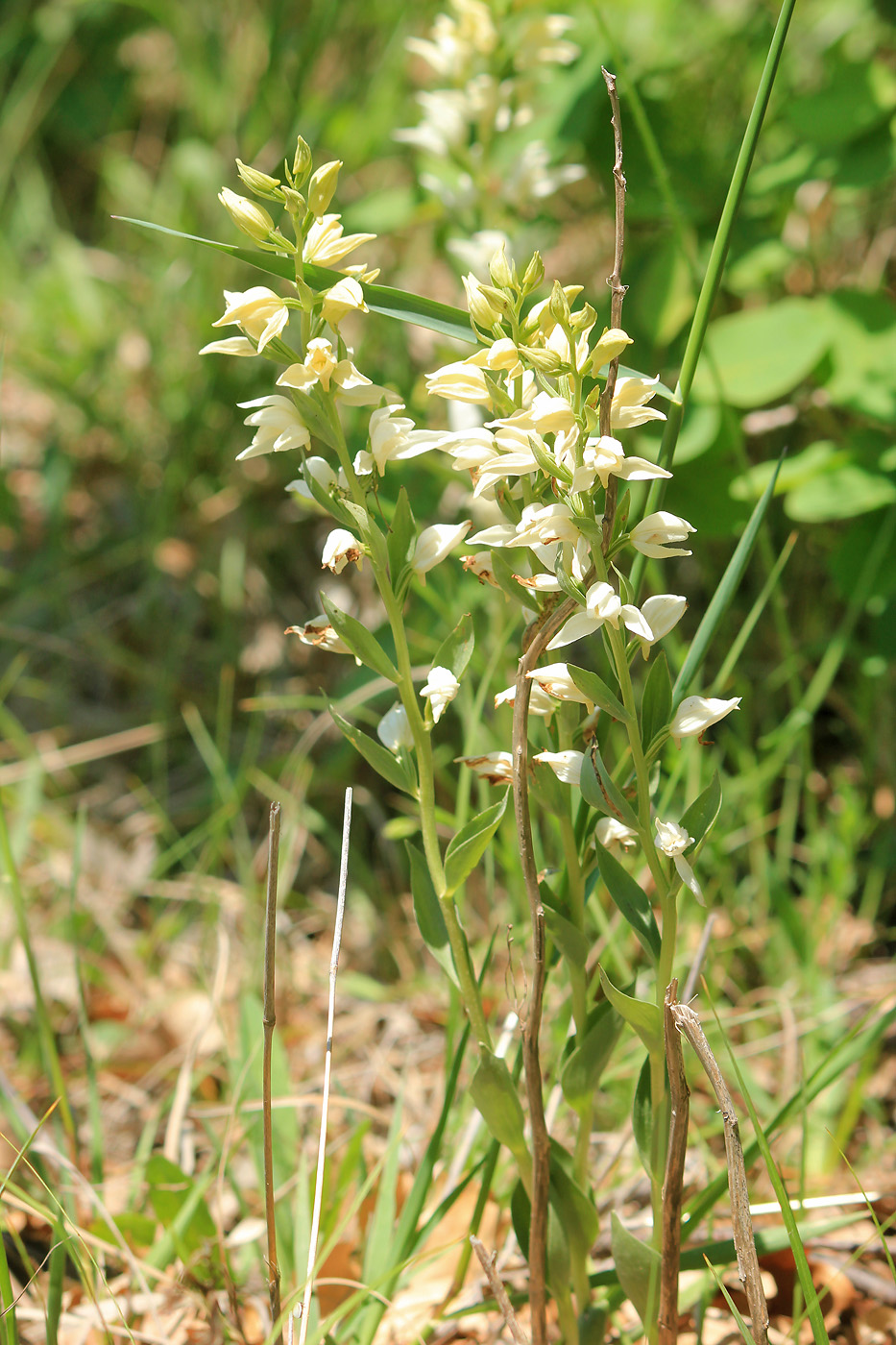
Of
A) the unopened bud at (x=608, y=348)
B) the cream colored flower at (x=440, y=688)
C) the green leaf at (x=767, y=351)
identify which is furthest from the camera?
the green leaf at (x=767, y=351)

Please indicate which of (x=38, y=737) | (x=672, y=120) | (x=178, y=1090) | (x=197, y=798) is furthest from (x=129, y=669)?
(x=672, y=120)

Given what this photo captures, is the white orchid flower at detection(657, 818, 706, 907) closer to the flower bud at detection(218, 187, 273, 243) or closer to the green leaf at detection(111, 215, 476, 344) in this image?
the green leaf at detection(111, 215, 476, 344)

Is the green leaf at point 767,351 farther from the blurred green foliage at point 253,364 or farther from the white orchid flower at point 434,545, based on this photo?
the white orchid flower at point 434,545

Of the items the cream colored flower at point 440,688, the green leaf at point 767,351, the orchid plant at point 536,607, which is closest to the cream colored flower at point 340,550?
the orchid plant at point 536,607

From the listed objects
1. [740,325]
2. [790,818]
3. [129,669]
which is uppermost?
[740,325]

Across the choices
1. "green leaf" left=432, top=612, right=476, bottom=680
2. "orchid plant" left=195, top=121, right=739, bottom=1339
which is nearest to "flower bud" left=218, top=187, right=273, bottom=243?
"orchid plant" left=195, top=121, right=739, bottom=1339

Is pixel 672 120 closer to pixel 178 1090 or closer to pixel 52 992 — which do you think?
pixel 178 1090
